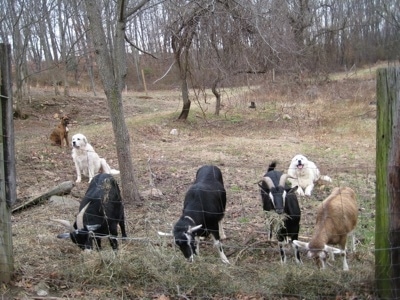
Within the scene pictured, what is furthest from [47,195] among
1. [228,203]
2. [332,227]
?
[332,227]

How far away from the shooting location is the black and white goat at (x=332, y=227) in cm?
504

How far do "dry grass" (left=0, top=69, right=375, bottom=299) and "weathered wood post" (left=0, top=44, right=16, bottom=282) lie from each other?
0.87ft

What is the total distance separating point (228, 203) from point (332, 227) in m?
3.22

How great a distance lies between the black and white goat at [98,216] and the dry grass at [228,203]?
23cm

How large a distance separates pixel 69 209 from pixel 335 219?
15.1ft

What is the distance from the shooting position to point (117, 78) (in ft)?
25.9

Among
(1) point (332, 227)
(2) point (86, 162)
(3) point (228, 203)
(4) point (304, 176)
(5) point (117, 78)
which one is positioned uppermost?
(5) point (117, 78)

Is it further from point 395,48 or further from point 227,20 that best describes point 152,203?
point 395,48

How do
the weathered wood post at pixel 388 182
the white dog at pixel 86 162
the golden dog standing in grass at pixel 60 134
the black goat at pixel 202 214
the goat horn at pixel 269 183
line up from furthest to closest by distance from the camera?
the golden dog standing in grass at pixel 60 134
the white dog at pixel 86 162
the goat horn at pixel 269 183
the black goat at pixel 202 214
the weathered wood post at pixel 388 182

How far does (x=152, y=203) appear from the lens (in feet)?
27.5

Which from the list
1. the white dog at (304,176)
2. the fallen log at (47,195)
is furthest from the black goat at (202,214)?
the fallen log at (47,195)

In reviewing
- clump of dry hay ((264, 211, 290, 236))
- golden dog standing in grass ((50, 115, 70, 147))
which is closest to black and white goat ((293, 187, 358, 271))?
clump of dry hay ((264, 211, 290, 236))

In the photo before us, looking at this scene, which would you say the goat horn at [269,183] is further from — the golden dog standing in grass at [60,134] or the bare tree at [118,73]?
the golden dog standing in grass at [60,134]

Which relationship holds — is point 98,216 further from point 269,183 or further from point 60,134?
point 60,134
